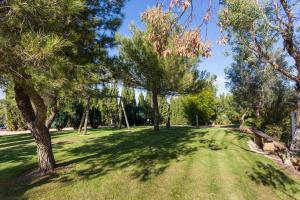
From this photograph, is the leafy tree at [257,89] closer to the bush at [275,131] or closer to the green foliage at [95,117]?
the bush at [275,131]

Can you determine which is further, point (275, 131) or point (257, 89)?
point (257, 89)

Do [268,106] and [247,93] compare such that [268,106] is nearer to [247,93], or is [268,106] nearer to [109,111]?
[247,93]

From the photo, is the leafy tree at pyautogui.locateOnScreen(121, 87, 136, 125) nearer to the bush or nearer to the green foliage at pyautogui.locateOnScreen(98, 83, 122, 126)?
the green foliage at pyautogui.locateOnScreen(98, 83, 122, 126)

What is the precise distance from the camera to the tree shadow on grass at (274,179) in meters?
7.17

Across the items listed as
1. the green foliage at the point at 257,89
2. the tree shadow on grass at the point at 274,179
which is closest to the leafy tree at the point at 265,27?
the tree shadow on grass at the point at 274,179

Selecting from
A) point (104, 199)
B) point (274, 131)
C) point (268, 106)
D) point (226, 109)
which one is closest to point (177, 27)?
point (104, 199)

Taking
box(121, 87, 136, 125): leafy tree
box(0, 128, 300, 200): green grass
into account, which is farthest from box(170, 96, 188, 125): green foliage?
box(0, 128, 300, 200): green grass

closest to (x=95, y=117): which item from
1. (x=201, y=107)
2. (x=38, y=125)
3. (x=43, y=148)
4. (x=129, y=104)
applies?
(x=129, y=104)

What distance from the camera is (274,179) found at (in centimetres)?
773

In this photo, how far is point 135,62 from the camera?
18406mm

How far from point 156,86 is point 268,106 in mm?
6940

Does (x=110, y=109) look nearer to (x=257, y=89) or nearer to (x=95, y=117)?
(x=95, y=117)

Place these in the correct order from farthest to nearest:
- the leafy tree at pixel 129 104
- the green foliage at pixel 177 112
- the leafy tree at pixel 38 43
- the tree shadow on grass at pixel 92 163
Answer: the green foliage at pixel 177 112 < the leafy tree at pixel 129 104 < the tree shadow on grass at pixel 92 163 < the leafy tree at pixel 38 43

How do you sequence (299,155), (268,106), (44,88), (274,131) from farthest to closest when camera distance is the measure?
1. (268,106)
2. (274,131)
3. (299,155)
4. (44,88)
